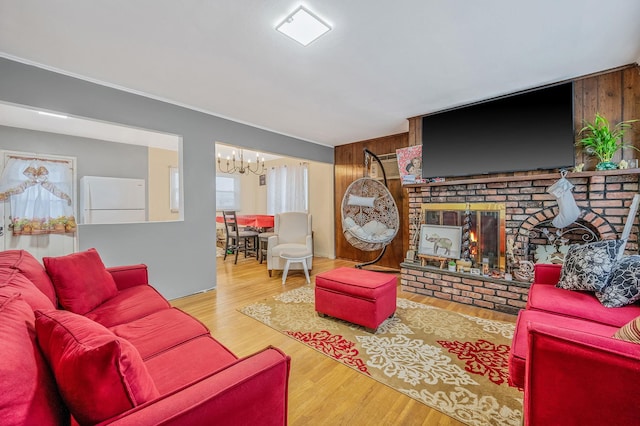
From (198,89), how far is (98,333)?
2.75 meters

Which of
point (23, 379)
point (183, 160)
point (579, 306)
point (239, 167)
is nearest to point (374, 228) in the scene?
point (579, 306)

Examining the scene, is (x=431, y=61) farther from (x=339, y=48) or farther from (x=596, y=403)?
(x=596, y=403)

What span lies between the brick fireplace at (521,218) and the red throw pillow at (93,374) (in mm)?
3220

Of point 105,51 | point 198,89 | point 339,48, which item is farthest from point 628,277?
point 105,51

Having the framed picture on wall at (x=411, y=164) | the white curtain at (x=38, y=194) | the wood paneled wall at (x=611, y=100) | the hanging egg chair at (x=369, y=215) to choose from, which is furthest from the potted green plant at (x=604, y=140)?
the white curtain at (x=38, y=194)

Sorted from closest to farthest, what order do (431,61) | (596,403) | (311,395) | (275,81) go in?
1. (596,403)
2. (311,395)
3. (431,61)
4. (275,81)

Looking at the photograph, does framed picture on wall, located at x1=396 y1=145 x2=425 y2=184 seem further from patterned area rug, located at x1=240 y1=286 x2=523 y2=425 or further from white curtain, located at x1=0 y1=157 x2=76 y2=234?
white curtain, located at x1=0 y1=157 x2=76 y2=234

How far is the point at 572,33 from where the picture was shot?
79.4 inches

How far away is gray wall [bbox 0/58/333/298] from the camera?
2.40 metres

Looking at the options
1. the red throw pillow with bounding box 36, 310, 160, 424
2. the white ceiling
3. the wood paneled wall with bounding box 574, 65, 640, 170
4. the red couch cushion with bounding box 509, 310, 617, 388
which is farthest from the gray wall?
the wood paneled wall with bounding box 574, 65, 640, 170

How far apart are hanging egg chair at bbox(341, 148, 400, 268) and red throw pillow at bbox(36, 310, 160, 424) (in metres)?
3.47

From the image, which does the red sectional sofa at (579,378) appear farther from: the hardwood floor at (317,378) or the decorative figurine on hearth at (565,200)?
the decorative figurine on hearth at (565,200)

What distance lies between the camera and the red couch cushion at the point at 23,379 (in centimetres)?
55

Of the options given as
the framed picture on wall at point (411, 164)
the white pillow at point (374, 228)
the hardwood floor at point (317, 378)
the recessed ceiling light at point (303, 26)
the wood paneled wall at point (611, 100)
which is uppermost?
the recessed ceiling light at point (303, 26)
